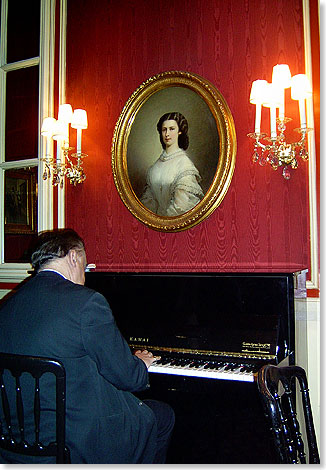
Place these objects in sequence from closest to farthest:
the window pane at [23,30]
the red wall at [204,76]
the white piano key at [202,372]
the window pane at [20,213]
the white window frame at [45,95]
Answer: the white piano key at [202,372]
the red wall at [204,76]
the white window frame at [45,95]
the window pane at [20,213]
the window pane at [23,30]

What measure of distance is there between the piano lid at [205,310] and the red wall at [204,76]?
0.42 meters

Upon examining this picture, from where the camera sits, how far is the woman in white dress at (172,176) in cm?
278

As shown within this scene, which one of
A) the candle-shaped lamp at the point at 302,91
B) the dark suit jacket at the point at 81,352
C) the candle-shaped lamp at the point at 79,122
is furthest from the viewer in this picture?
the candle-shaped lamp at the point at 79,122

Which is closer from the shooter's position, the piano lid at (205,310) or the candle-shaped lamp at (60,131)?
the piano lid at (205,310)

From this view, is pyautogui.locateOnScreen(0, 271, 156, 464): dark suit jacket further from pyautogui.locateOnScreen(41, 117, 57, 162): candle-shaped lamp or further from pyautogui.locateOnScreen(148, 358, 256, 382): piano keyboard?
pyautogui.locateOnScreen(41, 117, 57, 162): candle-shaped lamp

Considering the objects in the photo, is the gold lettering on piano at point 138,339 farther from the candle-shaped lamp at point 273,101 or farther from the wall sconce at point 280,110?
the candle-shaped lamp at point 273,101

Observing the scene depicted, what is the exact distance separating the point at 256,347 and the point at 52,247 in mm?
1048

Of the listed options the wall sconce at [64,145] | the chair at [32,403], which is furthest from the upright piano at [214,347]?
the wall sconce at [64,145]

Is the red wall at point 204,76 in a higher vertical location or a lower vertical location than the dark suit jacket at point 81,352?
higher

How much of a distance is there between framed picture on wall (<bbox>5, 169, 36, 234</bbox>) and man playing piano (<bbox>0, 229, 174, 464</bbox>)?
79.6 inches

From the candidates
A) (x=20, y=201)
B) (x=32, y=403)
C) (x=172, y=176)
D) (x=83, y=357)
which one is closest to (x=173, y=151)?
(x=172, y=176)

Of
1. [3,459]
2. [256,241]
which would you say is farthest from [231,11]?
[3,459]

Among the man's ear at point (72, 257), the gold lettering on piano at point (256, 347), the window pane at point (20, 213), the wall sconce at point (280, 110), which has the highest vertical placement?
the wall sconce at point (280, 110)

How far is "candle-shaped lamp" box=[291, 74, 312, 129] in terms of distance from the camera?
2.31 meters
